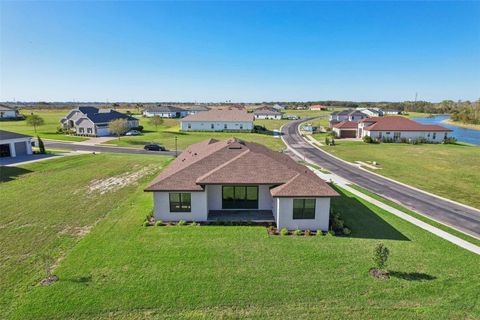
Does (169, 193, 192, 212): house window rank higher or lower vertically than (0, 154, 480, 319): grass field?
higher

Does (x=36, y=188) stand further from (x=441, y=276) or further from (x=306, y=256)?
(x=441, y=276)

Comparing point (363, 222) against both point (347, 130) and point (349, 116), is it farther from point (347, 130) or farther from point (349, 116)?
point (349, 116)

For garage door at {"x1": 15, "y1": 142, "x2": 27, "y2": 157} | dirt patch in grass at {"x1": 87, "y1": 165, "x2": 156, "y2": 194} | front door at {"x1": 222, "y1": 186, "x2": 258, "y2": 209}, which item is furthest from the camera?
A: garage door at {"x1": 15, "y1": 142, "x2": 27, "y2": 157}

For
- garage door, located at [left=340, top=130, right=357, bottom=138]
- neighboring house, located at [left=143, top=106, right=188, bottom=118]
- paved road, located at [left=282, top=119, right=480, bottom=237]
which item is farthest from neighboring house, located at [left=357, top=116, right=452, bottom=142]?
neighboring house, located at [left=143, top=106, right=188, bottom=118]

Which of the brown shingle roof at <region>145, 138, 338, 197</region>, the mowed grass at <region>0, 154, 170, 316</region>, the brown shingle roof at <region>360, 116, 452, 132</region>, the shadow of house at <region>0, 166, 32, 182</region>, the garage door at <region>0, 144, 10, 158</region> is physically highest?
the brown shingle roof at <region>360, 116, 452, 132</region>

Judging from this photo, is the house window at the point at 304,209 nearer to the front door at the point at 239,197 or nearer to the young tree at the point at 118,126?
the front door at the point at 239,197

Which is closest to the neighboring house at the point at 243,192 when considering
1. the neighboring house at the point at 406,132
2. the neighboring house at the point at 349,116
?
the neighboring house at the point at 406,132

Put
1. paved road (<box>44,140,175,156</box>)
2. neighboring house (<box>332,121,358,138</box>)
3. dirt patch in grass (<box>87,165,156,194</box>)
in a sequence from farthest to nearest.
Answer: neighboring house (<box>332,121,358,138</box>)
paved road (<box>44,140,175,156</box>)
dirt patch in grass (<box>87,165,156,194</box>)

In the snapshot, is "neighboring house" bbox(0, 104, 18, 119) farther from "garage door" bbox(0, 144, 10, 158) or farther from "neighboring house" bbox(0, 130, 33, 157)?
"garage door" bbox(0, 144, 10, 158)

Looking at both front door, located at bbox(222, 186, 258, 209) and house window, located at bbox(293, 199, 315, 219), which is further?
front door, located at bbox(222, 186, 258, 209)
